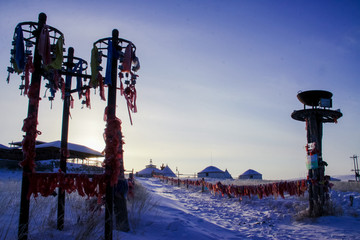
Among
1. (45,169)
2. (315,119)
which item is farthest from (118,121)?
(45,169)

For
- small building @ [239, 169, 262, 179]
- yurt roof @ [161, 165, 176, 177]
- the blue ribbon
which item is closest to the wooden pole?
the blue ribbon

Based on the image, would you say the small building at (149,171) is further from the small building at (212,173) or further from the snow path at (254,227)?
the snow path at (254,227)

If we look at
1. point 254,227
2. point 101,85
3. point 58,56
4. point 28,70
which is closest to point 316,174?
point 254,227

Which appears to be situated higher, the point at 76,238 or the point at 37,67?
the point at 37,67

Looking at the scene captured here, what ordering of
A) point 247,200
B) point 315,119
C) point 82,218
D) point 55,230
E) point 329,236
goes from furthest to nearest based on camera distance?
point 247,200 < point 315,119 < point 329,236 < point 82,218 < point 55,230

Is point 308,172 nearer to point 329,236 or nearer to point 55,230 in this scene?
point 329,236

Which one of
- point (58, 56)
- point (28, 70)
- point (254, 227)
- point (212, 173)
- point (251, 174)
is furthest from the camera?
point (251, 174)

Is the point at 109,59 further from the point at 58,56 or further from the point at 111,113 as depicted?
the point at 111,113

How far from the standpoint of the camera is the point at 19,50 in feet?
14.9

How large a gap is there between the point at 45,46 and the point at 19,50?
0.48m

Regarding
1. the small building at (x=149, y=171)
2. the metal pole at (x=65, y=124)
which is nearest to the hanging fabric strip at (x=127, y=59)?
the metal pole at (x=65, y=124)

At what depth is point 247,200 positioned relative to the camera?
14422 mm

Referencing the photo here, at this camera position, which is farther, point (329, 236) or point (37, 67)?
point (329, 236)

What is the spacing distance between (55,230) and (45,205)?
139cm
